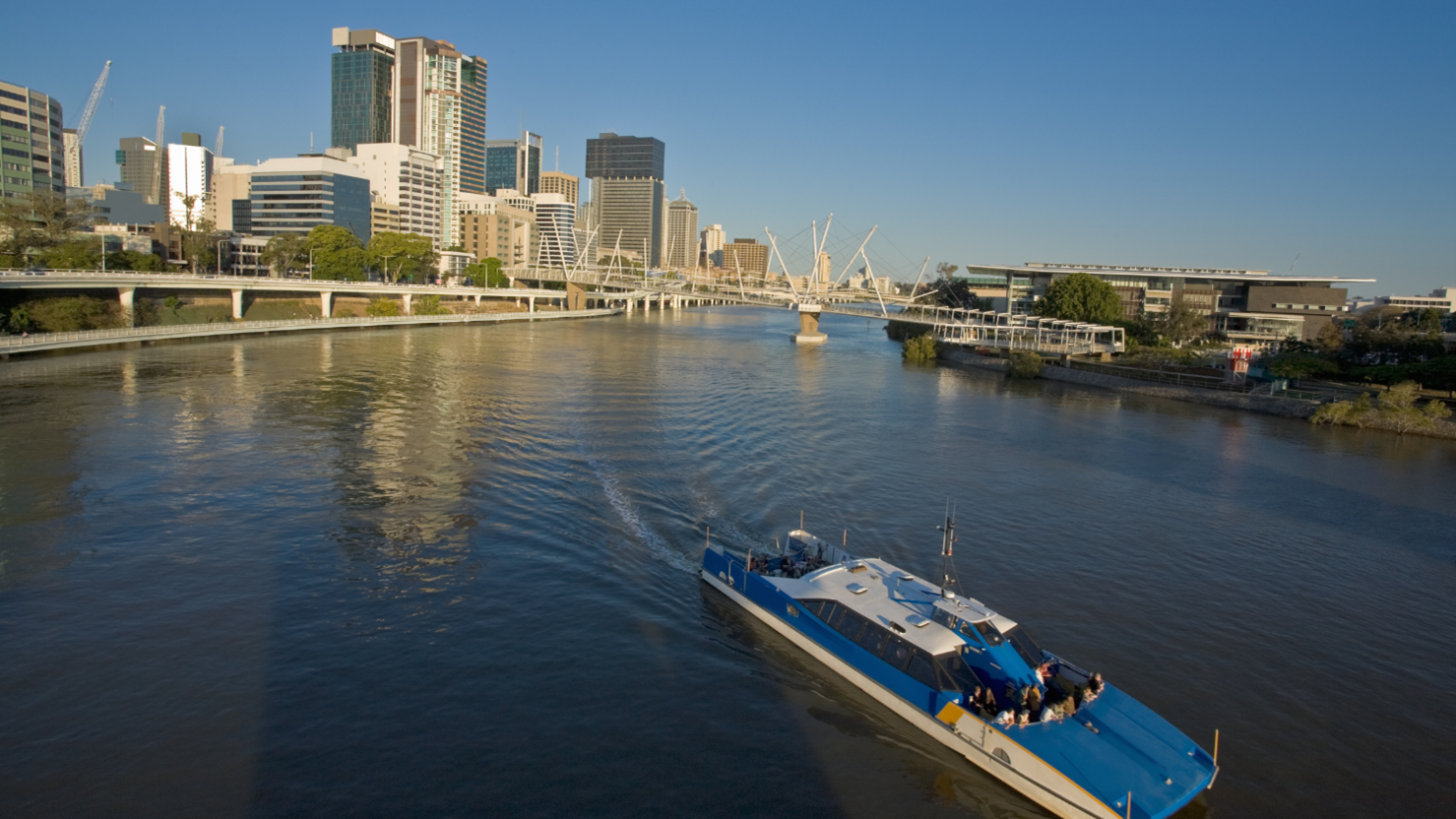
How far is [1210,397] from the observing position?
45.0 meters

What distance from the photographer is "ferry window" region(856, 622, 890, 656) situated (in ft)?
38.4

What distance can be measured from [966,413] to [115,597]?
33257mm

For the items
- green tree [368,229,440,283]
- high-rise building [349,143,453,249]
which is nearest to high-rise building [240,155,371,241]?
high-rise building [349,143,453,249]

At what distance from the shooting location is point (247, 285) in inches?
2467

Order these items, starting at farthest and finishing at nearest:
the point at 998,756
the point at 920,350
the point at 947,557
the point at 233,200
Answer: the point at 233,200 → the point at 920,350 → the point at 947,557 → the point at 998,756

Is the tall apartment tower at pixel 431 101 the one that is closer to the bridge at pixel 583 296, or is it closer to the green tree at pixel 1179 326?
the bridge at pixel 583 296

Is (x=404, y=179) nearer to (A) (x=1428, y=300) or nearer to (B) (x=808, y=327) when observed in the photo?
(B) (x=808, y=327)

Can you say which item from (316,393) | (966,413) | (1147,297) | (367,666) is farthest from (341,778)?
(1147,297)

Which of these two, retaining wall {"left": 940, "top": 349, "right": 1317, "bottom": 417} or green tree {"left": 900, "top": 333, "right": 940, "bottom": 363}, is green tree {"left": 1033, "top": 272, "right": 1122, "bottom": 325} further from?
green tree {"left": 900, "top": 333, "right": 940, "bottom": 363}

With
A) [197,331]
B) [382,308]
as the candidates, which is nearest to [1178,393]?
[197,331]

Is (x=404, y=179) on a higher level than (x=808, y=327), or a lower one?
higher

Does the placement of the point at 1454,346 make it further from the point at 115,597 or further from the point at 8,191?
the point at 8,191

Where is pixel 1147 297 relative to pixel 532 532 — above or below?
above

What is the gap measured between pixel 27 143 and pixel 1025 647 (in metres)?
107
